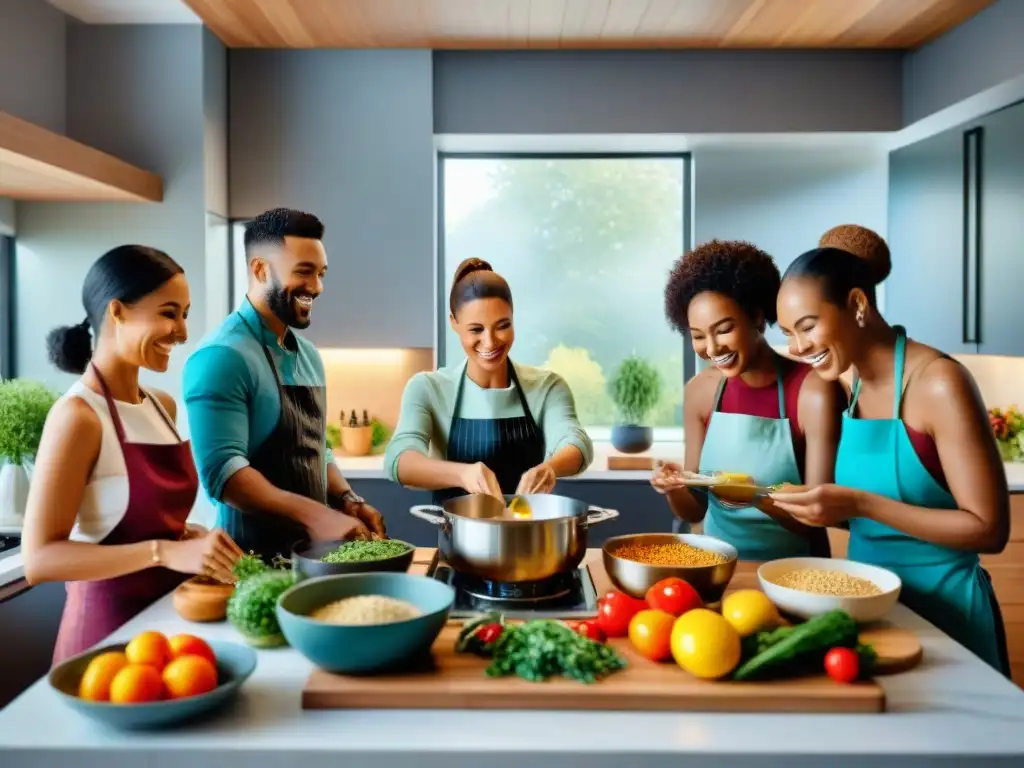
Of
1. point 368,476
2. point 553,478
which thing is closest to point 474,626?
point 553,478

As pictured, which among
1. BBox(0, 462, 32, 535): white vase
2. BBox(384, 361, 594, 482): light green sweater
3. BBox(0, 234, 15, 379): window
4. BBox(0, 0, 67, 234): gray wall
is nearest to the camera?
BBox(384, 361, 594, 482): light green sweater

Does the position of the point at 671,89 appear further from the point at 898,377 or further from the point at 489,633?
the point at 489,633

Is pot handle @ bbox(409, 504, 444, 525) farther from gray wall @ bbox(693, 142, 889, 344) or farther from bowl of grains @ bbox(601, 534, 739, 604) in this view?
gray wall @ bbox(693, 142, 889, 344)

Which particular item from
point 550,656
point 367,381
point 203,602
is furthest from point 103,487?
point 367,381

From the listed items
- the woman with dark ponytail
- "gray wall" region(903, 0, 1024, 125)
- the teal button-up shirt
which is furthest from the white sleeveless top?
"gray wall" region(903, 0, 1024, 125)

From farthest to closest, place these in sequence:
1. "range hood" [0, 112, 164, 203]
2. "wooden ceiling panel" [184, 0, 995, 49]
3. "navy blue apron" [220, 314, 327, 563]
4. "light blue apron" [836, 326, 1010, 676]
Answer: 1. "wooden ceiling panel" [184, 0, 995, 49]
2. "range hood" [0, 112, 164, 203]
3. "navy blue apron" [220, 314, 327, 563]
4. "light blue apron" [836, 326, 1010, 676]

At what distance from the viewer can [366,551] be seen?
1632 millimetres

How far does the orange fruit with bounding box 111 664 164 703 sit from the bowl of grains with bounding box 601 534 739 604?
32.5 inches

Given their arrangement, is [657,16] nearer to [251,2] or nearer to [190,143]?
[251,2]

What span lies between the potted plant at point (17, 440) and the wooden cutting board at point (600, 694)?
1.70 m

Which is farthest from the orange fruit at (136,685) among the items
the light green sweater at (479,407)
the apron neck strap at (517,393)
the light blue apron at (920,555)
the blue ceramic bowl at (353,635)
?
Answer: the light blue apron at (920,555)

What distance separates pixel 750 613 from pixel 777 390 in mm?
851

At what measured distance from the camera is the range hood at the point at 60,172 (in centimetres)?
242

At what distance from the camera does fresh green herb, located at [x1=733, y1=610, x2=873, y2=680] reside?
1284mm
